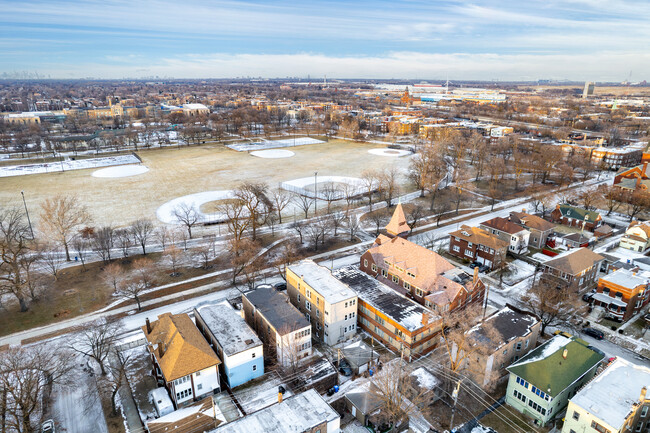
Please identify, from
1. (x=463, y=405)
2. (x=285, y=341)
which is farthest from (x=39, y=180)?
(x=463, y=405)

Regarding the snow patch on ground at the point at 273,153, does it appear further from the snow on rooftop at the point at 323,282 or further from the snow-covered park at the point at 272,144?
the snow on rooftop at the point at 323,282

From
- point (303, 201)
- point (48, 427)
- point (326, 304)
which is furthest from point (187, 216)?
point (48, 427)

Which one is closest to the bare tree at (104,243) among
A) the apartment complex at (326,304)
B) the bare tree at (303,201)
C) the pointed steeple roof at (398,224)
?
the apartment complex at (326,304)

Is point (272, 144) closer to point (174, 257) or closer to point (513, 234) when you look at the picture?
point (174, 257)

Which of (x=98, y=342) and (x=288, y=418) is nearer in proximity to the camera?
(x=288, y=418)

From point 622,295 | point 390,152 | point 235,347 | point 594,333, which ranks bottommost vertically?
point 594,333

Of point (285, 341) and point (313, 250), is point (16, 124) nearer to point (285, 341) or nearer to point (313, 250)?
point (313, 250)

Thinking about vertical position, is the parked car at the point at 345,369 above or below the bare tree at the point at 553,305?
below
